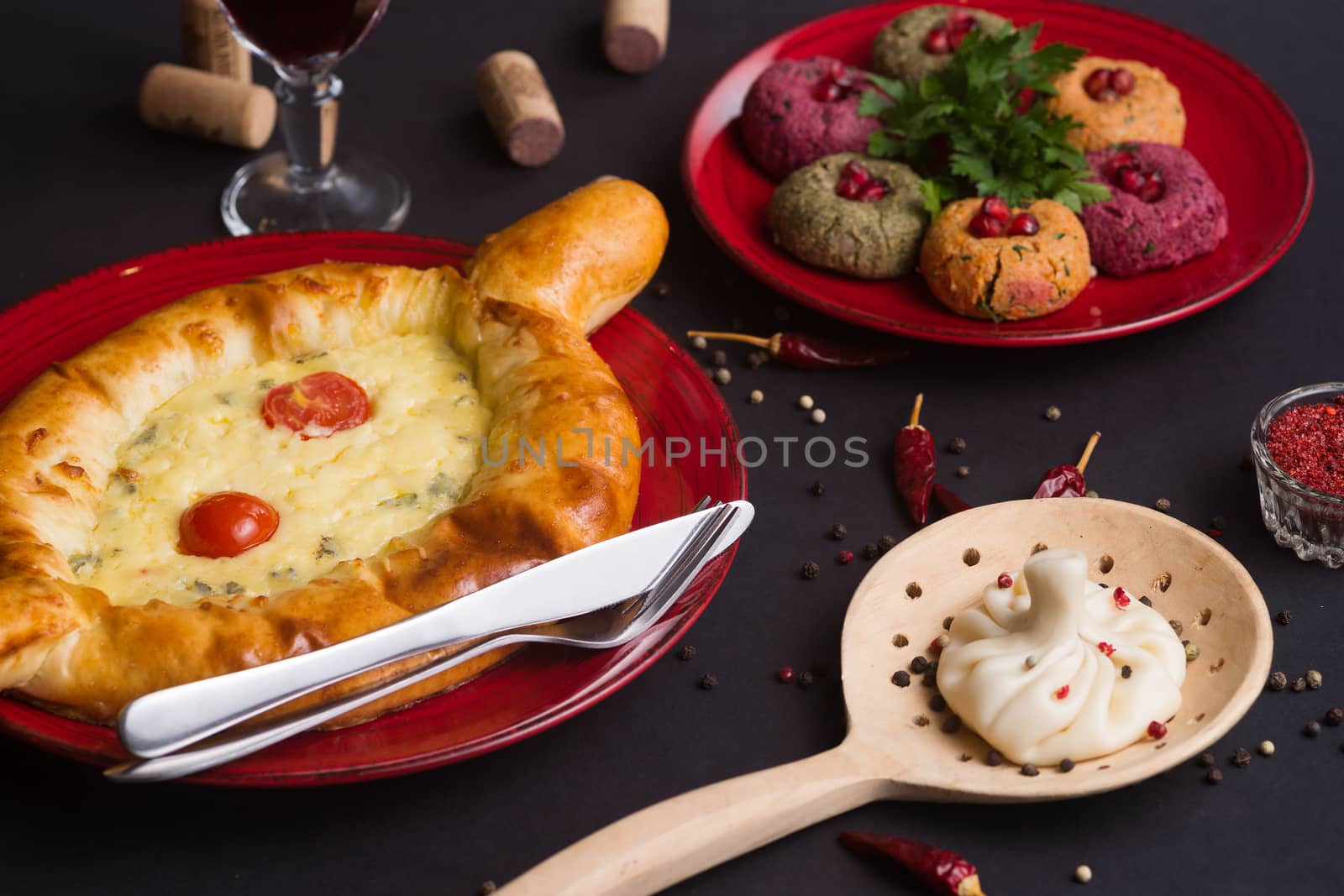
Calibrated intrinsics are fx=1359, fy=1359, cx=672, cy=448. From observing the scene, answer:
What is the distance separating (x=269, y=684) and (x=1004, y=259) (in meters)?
2.71

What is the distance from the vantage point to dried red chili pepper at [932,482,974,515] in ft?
13.2

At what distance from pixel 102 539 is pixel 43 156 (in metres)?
2.65

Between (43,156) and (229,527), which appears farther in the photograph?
(43,156)

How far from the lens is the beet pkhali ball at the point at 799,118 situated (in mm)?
5141

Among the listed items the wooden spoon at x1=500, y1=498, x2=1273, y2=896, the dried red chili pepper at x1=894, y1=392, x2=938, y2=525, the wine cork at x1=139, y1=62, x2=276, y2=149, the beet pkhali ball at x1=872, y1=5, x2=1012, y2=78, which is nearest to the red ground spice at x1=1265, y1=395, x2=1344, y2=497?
the wooden spoon at x1=500, y1=498, x2=1273, y2=896

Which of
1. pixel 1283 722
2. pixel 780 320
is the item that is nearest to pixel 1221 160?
pixel 780 320

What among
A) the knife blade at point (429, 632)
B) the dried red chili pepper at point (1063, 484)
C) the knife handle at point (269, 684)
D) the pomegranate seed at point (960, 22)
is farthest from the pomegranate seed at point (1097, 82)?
the knife handle at point (269, 684)

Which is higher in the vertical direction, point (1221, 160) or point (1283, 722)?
point (1221, 160)

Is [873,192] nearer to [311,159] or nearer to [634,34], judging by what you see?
[634,34]

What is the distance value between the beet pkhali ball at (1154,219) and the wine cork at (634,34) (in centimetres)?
206

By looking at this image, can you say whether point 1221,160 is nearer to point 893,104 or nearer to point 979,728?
point 893,104

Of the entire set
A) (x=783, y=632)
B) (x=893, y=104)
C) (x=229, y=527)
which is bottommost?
(x=783, y=632)

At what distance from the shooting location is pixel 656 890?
3.03 metres

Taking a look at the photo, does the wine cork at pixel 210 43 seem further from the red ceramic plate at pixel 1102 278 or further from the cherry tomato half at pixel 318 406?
the cherry tomato half at pixel 318 406
